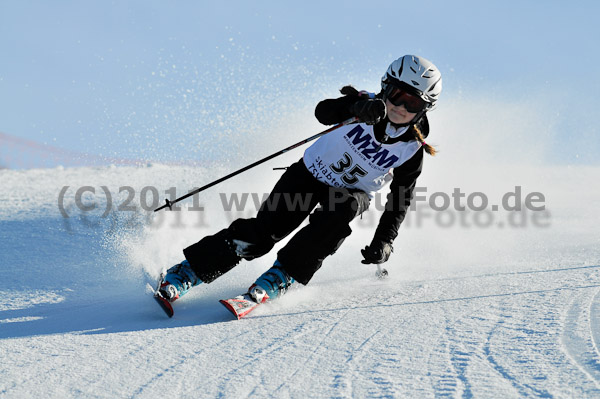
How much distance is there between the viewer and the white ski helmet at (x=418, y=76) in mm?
2990

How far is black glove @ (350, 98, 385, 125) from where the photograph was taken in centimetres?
281

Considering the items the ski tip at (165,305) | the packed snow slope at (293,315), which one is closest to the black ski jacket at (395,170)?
the packed snow slope at (293,315)

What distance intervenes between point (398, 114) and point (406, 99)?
0.09 m

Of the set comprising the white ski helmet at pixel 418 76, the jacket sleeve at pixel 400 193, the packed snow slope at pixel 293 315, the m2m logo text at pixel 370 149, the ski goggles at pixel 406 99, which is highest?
the white ski helmet at pixel 418 76

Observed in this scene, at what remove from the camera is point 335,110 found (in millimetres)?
3061

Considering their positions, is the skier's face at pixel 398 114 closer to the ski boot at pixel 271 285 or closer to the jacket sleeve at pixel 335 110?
the jacket sleeve at pixel 335 110

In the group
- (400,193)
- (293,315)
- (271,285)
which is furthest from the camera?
(400,193)

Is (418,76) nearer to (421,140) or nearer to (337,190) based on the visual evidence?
(421,140)

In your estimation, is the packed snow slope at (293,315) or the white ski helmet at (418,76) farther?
the white ski helmet at (418,76)

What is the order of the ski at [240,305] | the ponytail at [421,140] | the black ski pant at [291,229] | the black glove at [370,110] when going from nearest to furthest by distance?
the ski at [240,305] < the black glove at [370,110] < the black ski pant at [291,229] < the ponytail at [421,140]

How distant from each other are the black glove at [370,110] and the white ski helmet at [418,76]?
0.93 feet

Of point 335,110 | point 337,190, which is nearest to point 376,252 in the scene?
point 337,190

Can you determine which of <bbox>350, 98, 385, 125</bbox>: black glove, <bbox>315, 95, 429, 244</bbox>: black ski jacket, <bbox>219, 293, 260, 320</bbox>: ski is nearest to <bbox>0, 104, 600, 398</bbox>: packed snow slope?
<bbox>219, 293, 260, 320</bbox>: ski

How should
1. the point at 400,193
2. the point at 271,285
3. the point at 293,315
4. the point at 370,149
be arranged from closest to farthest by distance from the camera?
the point at 293,315 < the point at 271,285 < the point at 370,149 < the point at 400,193
